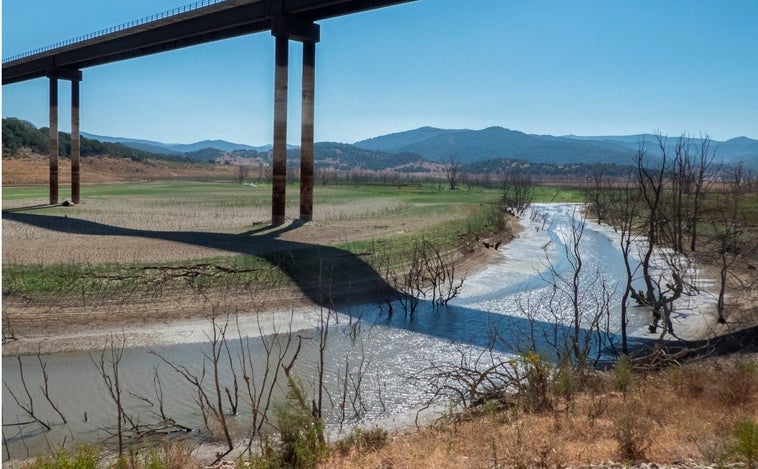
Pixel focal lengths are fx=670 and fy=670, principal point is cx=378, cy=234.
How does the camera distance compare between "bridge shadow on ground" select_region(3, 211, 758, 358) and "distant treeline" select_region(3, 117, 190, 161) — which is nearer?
"bridge shadow on ground" select_region(3, 211, 758, 358)

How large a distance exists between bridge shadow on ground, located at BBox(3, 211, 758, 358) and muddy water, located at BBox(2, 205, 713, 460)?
0.28ft

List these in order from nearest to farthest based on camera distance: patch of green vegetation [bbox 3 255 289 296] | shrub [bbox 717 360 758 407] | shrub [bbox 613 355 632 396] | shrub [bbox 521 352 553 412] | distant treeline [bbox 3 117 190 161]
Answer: shrub [bbox 717 360 758 407] → shrub [bbox 521 352 553 412] → shrub [bbox 613 355 632 396] → patch of green vegetation [bbox 3 255 289 296] → distant treeline [bbox 3 117 190 161]

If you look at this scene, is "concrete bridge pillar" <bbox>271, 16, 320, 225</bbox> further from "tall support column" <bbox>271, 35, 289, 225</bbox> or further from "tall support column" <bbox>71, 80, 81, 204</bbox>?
"tall support column" <bbox>71, 80, 81, 204</bbox>

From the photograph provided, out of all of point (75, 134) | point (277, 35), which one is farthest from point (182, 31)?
point (75, 134)

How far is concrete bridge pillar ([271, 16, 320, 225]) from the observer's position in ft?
96.0

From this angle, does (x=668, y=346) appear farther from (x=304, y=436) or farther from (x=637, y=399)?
(x=304, y=436)

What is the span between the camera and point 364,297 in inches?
757

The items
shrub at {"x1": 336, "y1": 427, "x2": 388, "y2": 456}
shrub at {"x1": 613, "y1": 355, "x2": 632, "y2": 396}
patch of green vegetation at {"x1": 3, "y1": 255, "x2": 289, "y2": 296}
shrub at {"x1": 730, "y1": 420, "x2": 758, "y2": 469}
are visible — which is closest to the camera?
shrub at {"x1": 730, "y1": 420, "x2": 758, "y2": 469}

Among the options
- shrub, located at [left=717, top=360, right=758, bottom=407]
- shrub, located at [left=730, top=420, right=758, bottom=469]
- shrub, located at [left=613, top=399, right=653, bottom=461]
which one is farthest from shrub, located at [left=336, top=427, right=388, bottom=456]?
shrub, located at [left=717, top=360, right=758, bottom=407]

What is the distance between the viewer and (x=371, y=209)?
43938 millimetres

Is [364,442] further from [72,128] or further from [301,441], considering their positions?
[72,128]

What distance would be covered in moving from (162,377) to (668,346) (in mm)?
10186

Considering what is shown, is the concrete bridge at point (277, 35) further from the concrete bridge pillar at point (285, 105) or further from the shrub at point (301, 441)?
the shrub at point (301, 441)

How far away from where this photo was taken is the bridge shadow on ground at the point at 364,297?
1425cm
